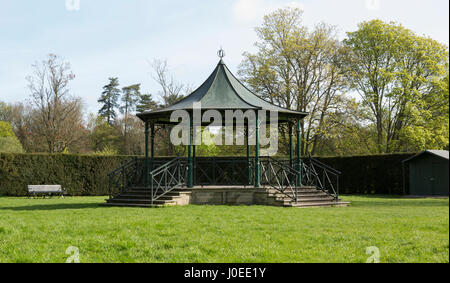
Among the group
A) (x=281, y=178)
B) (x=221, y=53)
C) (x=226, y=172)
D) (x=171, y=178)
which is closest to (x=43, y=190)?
(x=171, y=178)

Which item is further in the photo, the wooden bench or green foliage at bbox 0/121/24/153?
green foliage at bbox 0/121/24/153

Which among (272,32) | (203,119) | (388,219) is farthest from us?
(272,32)

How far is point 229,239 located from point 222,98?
9.40 meters

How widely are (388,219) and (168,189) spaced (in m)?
8.07

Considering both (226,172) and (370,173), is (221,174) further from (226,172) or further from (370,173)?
(370,173)

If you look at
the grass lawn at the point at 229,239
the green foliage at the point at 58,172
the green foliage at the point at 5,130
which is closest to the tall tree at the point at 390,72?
the green foliage at the point at 58,172

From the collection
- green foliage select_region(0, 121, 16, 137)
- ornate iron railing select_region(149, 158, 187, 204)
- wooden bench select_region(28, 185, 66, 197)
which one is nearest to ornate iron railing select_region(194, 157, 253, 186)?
ornate iron railing select_region(149, 158, 187, 204)

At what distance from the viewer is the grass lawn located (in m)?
5.97

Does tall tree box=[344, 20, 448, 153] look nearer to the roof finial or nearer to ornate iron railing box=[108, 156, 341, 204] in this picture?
ornate iron railing box=[108, 156, 341, 204]

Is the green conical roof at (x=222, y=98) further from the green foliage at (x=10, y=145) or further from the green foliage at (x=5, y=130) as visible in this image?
the green foliage at (x=5, y=130)

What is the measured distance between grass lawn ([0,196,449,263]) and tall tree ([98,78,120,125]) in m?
44.4
